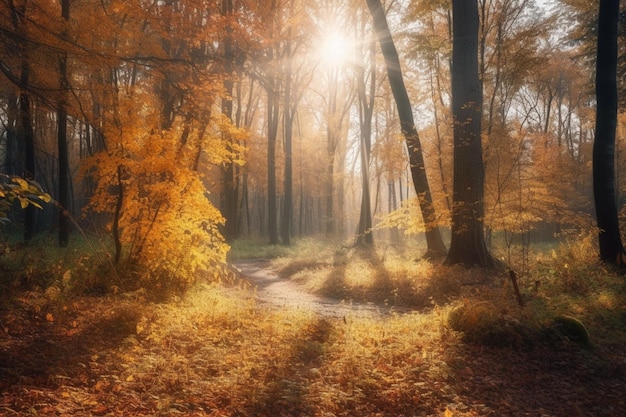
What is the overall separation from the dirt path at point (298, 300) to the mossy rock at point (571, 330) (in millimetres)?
3234

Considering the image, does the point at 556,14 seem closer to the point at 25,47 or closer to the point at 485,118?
the point at 485,118

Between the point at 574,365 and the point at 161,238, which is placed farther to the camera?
the point at 161,238

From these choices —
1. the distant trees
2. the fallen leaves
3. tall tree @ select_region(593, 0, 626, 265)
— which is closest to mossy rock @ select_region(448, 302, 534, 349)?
the fallen leaves

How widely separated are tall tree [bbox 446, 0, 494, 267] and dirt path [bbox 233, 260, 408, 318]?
316 cm

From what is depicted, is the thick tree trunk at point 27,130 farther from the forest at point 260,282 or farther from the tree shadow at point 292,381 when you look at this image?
the tree shadow at point 292,381

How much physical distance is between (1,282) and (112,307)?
190cm

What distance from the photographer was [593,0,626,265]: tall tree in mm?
9648

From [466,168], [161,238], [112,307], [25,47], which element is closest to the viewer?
[112,307]

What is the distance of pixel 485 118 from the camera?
20.6 meters

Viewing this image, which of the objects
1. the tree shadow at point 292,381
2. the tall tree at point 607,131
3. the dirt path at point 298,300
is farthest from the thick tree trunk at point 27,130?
the tall tree at point 607,131

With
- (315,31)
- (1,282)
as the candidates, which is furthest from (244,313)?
(315,31)

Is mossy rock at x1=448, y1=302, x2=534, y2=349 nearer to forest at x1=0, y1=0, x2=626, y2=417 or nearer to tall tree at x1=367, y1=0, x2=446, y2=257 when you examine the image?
forest at x1=0, y1=0, x2=626, y2=417

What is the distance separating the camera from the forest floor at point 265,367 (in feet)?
13.1

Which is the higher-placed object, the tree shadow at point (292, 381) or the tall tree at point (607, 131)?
the tall tree at point (607, 131)
